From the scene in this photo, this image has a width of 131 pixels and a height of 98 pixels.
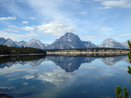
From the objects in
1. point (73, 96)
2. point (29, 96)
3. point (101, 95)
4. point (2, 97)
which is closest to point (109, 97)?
point (101, 95)

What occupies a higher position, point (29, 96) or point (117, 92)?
point (117, 92)

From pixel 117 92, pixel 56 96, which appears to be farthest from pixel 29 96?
pixel 117 92

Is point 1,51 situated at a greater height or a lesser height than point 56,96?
greater

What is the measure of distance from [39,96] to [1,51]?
656ft

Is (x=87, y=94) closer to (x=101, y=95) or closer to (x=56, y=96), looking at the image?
(x=101, y=95)

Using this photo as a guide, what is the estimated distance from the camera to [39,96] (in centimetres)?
2875

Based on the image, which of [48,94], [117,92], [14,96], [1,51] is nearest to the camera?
[117,92]

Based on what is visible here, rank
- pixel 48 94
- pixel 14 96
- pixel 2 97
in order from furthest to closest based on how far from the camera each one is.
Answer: pixel 48 94, pixel 14 96, pixel 2 97

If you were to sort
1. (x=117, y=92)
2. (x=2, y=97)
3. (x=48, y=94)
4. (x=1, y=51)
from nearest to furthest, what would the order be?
(x=117, y=92), (x=2, y=97), (x=48, y=94), (x=1, y=51)

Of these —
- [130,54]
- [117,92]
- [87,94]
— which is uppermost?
[130,54]

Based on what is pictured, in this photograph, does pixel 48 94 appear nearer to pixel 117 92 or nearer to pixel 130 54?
→ pixel 117 92

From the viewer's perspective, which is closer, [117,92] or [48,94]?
[117,92]

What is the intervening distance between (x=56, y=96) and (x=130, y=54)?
21041mm

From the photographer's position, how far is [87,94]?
3081cm
